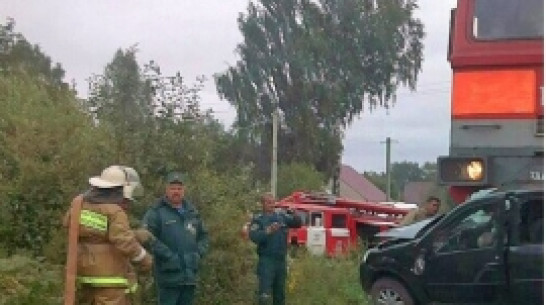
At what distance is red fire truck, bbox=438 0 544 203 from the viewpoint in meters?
10.1

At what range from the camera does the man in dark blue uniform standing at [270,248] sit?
12359mm

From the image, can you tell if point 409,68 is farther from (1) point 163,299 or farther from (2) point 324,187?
(1) point 163,299

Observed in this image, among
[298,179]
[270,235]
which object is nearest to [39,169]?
[270,235]

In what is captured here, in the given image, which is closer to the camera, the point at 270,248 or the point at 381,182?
the point at 270,248

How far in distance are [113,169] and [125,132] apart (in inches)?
161

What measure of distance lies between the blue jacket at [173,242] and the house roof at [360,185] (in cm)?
6839

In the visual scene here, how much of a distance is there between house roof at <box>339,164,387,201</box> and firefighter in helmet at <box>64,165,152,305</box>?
69984mm

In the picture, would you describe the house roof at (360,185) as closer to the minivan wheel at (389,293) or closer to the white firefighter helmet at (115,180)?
the minivan wheel at (389,293)

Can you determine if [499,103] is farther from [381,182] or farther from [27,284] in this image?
[381,182]

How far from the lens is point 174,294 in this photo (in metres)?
9.75

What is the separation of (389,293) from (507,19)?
3.18 metres

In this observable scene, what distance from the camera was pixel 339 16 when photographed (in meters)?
45.9

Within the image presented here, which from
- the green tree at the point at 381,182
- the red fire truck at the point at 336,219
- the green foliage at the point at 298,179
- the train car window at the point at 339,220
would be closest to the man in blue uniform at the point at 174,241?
the red fire truck at the point at 336,219

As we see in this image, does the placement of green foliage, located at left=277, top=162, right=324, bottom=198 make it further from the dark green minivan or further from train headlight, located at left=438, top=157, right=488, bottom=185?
train headlight, located at left=438, top=157, right=488, bottom=185
